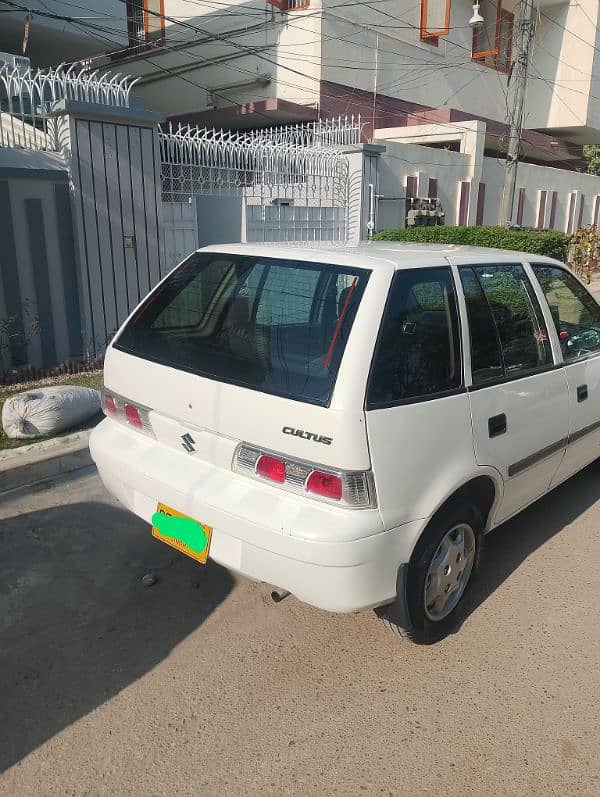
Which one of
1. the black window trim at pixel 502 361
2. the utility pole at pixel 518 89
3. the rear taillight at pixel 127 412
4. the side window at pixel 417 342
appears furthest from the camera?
the utility pole at pixel 518 89

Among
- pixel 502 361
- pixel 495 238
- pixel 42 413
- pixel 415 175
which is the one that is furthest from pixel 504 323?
pixel 415 175

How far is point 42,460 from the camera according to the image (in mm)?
4582

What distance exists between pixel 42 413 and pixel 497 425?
3461 mm

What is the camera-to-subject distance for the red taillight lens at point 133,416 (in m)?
3.05

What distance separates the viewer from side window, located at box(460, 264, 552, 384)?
117 inches

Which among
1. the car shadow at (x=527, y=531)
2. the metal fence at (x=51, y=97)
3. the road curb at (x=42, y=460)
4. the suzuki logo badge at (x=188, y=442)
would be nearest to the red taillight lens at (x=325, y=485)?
the suzuki logo badge at (x=188, y=442)

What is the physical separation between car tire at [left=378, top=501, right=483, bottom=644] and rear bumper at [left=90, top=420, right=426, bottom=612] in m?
0.14

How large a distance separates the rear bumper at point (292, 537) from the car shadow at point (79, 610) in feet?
2.09

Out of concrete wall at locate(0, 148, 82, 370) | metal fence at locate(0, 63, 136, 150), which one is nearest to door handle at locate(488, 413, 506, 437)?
concrete wall at locate(0, 148, 82, 370)

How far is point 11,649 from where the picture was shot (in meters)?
2.85

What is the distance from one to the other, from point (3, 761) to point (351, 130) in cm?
1307

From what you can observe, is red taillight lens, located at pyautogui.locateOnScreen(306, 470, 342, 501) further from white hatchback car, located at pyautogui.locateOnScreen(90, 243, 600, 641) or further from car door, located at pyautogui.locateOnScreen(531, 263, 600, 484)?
car door, located at pyautogui.locateOnScreen(531, 263, 600, 484)

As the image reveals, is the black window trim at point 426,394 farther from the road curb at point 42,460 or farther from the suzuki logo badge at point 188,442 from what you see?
the road curb at point 42,460

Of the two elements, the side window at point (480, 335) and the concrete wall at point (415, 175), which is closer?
the side window at point (480, 335)
